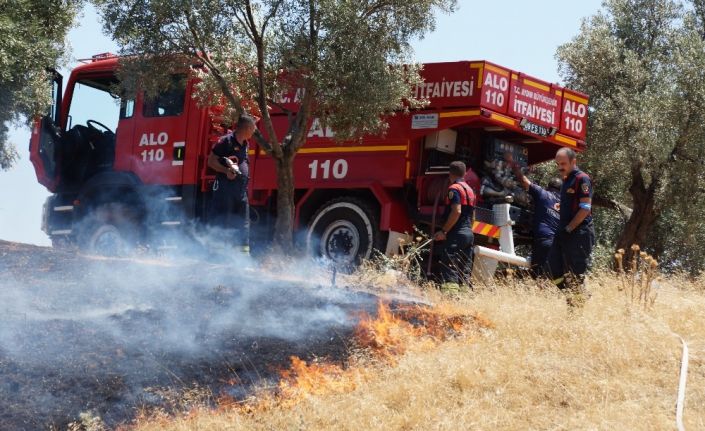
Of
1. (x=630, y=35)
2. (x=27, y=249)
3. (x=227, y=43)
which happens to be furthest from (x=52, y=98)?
(x=630, y=35)

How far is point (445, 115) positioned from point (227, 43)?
2908 millimetres

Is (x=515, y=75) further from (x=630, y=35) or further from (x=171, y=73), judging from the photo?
(x=630, y=35)

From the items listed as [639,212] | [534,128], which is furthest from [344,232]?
[639,212]

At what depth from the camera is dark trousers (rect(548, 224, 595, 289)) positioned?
8445 millimetres

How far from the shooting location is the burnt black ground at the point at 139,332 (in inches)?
237

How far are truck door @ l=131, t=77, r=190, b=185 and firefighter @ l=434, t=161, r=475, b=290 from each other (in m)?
5.05

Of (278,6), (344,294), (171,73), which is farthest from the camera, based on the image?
(171,73)

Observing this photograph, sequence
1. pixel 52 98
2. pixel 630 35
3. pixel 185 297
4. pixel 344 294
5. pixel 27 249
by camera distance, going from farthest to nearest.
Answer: pixel 630 35, pixel 52 98, pixel 27 249, pixel 344 294, pixel 185 297

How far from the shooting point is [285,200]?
12078mm

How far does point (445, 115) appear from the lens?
11703mm

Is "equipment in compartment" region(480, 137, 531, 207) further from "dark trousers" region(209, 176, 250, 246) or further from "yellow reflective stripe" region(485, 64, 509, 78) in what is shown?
"dark trousers" region(209, 176, 250, 246)

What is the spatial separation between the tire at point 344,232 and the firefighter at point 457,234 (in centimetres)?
208

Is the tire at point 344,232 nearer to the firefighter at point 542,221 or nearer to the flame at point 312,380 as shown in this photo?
the firefighter at point 542,221

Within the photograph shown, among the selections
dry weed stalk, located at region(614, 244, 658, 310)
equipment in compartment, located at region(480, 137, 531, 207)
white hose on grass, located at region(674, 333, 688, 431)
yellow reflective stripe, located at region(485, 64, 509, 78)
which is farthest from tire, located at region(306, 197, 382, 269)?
white hose on grass, located at region(674, 333, 688, 431)
